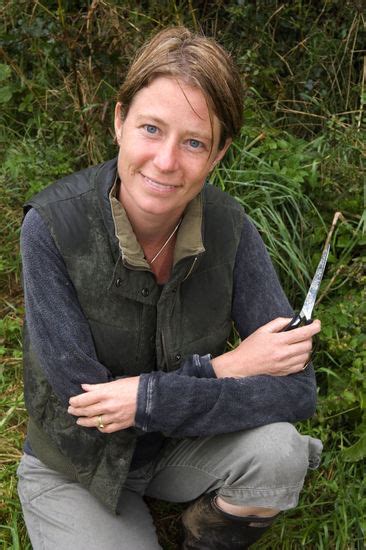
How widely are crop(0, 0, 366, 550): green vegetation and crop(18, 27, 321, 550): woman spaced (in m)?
0.47

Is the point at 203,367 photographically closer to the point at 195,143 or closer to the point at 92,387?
the point at 92,387

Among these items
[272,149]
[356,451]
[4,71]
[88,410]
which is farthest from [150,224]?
[4,71]

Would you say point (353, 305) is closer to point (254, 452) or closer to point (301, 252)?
point (301, 252)

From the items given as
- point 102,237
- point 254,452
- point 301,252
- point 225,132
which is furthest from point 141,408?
point 301,252

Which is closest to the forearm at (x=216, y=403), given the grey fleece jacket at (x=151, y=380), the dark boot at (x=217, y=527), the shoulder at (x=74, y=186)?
the grey fleece jacket at (x=151, y=380)

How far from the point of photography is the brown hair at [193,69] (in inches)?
76.2

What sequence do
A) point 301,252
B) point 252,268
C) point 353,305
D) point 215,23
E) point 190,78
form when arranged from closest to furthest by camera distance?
point 190,78 → point 252,268 → point 353,305 → point 301,252 → point 215,23

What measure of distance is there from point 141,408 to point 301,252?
153 centimetres

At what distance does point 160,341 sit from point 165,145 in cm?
60

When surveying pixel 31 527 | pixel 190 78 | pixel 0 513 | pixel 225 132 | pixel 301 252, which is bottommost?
pixel 0 513

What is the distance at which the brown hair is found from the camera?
193cm

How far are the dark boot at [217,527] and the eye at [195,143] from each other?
107cm

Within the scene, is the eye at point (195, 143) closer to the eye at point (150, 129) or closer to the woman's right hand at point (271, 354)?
the eye at point (150, 129)

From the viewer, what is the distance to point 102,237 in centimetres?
210
